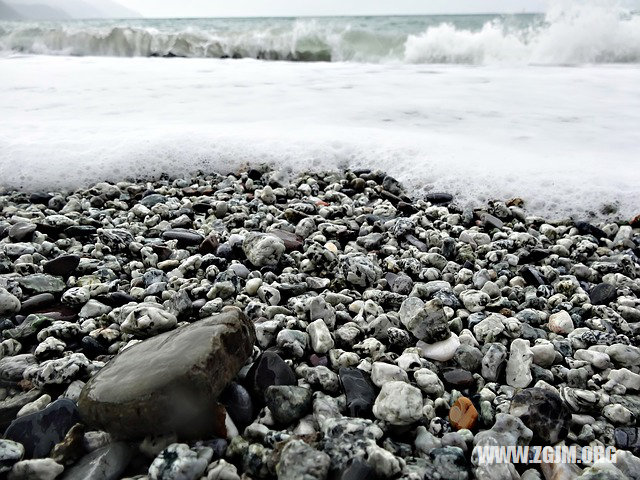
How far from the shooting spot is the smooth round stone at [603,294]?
A: 6.01 ft

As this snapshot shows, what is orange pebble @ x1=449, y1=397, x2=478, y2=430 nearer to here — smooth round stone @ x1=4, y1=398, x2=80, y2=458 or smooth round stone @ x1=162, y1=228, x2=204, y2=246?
smooth round stone @ x1=4, y1=398, x2=80, y2=458

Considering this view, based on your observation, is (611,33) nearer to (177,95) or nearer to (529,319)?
(177,95)

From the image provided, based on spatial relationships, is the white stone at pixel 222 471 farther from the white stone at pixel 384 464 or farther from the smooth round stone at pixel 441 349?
the smooth round stone at pixel 441 349

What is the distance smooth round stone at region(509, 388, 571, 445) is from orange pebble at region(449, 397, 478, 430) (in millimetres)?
112

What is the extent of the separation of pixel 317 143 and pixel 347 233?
4.48ft

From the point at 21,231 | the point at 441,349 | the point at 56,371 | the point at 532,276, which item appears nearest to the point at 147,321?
the point at 56,371

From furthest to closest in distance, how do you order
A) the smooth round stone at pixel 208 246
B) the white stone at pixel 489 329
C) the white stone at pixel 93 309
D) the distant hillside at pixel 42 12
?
the distant hillside at pixel 42 12, the smooth round stone at pixel 208 246, the white stone at pixel 93 309, the white stone at pixel 489 329

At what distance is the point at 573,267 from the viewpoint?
2086 millimetres

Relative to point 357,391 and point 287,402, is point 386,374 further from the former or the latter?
point 287,402

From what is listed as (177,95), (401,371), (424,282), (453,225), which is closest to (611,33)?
(177,95)

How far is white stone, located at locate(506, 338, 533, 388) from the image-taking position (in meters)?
1.39

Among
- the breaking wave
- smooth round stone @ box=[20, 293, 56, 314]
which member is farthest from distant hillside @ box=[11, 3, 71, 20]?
smooth round stone @ box=[20, 293, 56, 314]

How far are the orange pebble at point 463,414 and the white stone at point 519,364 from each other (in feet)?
0.71

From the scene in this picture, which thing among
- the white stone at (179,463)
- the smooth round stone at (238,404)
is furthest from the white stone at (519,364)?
the white stone at (179,463)
